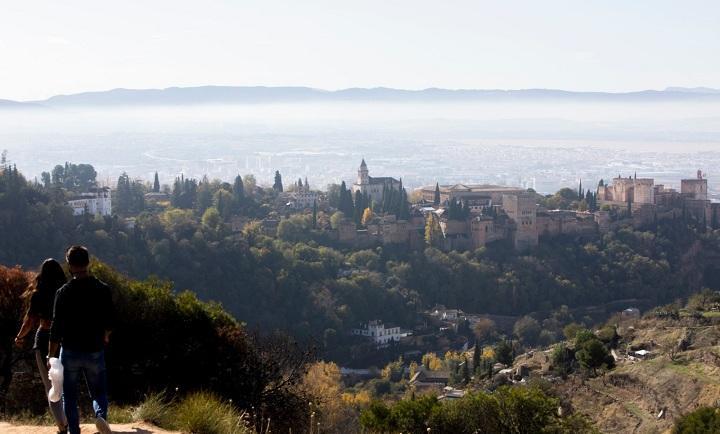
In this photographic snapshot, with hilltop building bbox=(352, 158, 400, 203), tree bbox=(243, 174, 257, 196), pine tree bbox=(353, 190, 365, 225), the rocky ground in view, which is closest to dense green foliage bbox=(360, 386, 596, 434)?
the rocky ground

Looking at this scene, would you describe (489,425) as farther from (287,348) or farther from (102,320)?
(102,320)

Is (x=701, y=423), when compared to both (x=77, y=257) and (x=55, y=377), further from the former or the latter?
(x=77, y=257)

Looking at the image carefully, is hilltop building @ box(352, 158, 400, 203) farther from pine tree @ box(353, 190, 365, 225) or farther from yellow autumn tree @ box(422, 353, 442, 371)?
yellow autumn tree @ box(422, 353, 442, 371)

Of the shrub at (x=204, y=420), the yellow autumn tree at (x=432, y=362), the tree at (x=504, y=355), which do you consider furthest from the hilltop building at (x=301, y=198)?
the shrub at (x=204, y=420)

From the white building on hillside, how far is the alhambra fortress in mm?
9862

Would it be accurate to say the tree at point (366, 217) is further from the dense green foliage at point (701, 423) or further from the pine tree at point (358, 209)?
the dense green foliage at point (701, 423)

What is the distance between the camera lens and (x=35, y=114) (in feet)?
398

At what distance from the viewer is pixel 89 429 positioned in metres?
5.76

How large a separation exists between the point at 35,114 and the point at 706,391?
116m

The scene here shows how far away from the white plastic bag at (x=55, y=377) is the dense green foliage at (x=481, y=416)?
4.77 metres

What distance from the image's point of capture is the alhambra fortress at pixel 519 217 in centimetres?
4512

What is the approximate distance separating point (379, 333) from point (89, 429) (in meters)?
27.7

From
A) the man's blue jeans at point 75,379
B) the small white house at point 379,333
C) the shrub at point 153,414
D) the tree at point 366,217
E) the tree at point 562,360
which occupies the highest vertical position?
the man's blue jeans at point 75,379

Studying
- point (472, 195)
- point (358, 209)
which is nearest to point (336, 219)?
point (358, 209)
